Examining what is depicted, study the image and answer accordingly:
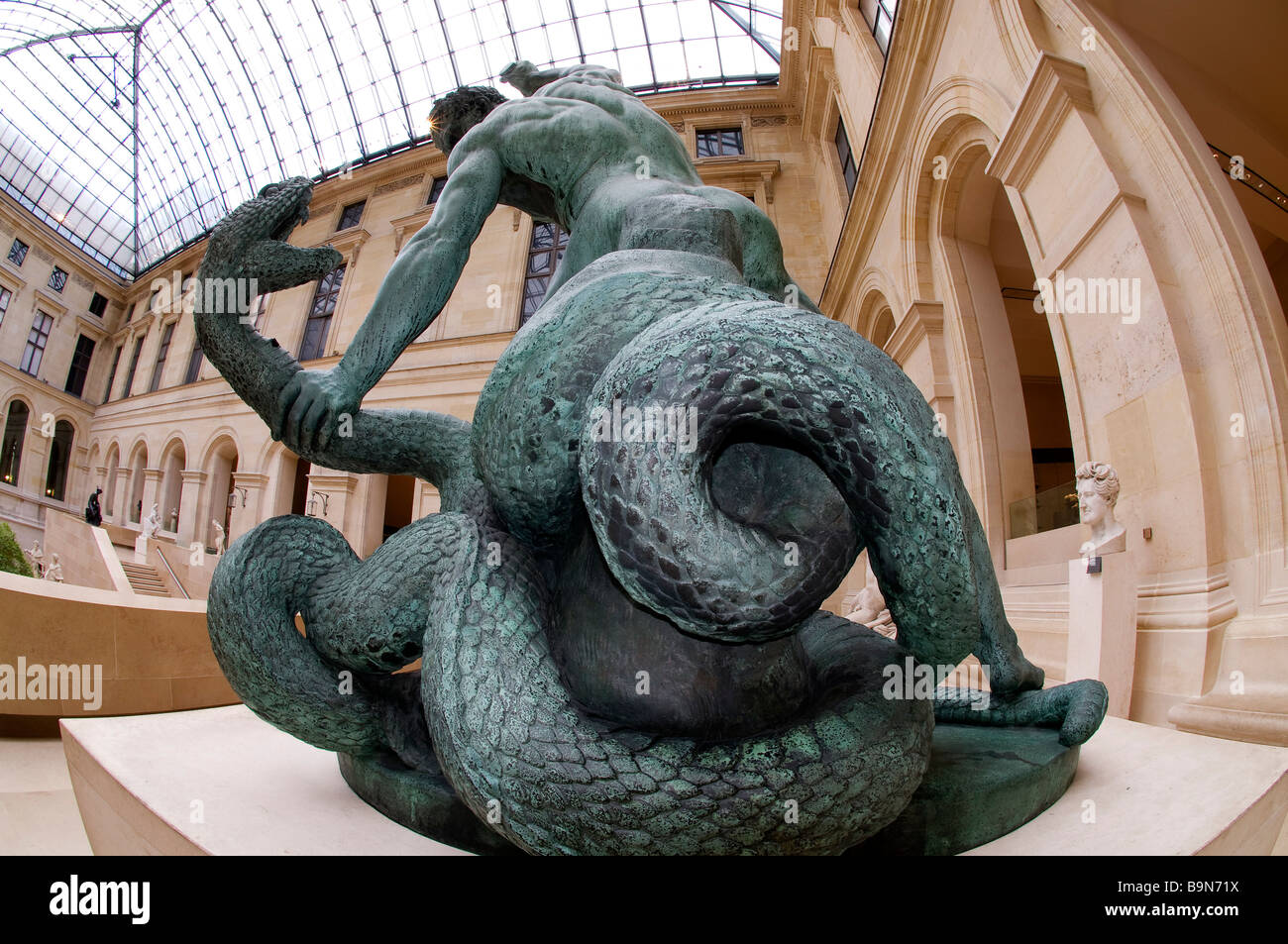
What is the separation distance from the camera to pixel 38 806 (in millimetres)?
2391

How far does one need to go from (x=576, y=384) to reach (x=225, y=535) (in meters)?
24.2

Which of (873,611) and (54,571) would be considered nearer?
(873,611)

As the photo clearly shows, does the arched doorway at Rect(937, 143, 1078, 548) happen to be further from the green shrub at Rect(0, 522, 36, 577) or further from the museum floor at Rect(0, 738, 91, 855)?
the green shrub at Rect(0, 522, 36, 577)

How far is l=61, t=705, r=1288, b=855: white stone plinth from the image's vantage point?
1194 mm

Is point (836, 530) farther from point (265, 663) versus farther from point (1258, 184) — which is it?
point (1258, 184)

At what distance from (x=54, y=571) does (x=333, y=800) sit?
746 inches

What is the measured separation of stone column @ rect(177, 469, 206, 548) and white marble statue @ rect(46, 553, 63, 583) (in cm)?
506

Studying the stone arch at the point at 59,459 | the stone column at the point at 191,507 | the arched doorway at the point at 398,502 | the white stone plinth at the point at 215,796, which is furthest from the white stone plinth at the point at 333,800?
the stone arch at the point at 59,459

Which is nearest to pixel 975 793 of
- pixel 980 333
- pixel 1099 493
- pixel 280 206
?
pixel 280 206

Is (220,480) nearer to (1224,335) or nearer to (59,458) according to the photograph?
(59,458)

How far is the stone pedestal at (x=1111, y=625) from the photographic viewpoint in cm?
406

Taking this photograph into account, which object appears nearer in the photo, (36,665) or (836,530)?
(836,530)

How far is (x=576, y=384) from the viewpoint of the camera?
1055 millimetres
